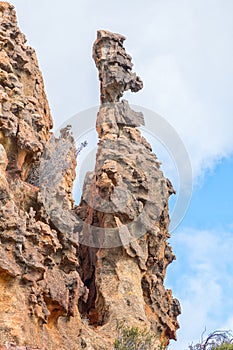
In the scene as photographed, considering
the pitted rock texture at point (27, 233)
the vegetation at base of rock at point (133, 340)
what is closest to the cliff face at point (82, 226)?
the pitted rock texture at point (27, 233)

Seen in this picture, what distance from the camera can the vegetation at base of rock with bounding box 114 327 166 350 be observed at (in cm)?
2300

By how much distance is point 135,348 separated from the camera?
2300cm

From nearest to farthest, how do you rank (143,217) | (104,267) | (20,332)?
1. (20,332)
2. (104,267)
3. (143,217)

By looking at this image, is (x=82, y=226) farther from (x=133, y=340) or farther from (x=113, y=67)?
(x=113, y=67)

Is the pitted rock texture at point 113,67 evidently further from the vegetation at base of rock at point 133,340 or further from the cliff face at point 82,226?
the vegetation at base of rock at point 133,340

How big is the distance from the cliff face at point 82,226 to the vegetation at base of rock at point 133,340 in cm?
51

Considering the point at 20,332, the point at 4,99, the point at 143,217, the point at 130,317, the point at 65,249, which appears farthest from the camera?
the point at 143,217

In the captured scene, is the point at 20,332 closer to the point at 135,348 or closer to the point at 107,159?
the point at 135,348

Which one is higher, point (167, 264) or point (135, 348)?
point (167, 264)

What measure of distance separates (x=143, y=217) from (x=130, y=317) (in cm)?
593

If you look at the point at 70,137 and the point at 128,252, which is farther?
the point at 70,137

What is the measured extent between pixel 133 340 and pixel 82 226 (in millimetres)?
8931

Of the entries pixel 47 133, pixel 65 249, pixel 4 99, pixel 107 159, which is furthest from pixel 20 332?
pixel 107 159

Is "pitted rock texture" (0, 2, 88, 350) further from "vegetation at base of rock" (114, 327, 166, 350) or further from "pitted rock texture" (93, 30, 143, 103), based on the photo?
"pitted rock texture" (93, 30, 143, 103)
